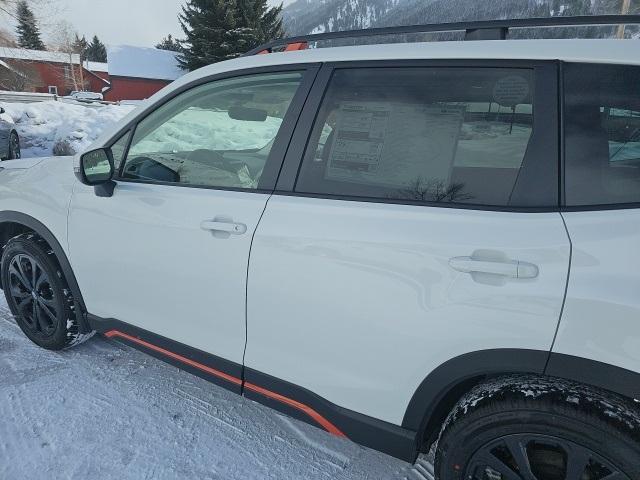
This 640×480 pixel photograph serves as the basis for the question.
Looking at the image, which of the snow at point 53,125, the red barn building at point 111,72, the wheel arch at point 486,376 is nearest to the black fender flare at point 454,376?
the wheel arch at point 486,376

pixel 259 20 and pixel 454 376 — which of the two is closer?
pixel 454 376

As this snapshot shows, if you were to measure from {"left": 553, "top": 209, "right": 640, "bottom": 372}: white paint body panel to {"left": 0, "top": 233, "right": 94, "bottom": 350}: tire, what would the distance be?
2625 mm

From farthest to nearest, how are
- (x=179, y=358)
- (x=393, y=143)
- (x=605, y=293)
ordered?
(x=179, y=358), (x=393, y=143), (x=605, y=293)

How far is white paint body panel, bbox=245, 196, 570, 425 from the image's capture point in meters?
1.40

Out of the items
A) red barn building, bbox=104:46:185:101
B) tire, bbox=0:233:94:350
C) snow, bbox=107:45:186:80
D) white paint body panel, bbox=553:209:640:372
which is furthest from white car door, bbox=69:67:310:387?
red barn building, bbox=104:46:185:101

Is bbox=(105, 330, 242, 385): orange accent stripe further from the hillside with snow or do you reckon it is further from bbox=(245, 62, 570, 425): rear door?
the hillside with snow

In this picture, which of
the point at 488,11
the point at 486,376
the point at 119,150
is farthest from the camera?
the point at 488,11

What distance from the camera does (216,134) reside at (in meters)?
2.59

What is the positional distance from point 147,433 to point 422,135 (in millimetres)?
1927

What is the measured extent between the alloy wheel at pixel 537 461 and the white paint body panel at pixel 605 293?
319 millimetres

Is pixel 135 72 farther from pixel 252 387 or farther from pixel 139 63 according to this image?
pixel 252 387

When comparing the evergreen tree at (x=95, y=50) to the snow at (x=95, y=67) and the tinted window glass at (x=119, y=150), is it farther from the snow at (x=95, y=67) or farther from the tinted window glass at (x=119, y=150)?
the tinted window glass at (x=119, y=150)

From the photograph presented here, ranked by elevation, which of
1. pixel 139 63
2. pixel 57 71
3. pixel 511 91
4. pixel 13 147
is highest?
pixel 139 63

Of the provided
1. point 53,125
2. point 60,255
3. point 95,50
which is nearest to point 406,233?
point 60,255
